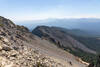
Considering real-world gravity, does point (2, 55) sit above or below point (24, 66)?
above

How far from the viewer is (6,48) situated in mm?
44500

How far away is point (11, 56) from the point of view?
41781 millimetres

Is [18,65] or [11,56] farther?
[11,56]

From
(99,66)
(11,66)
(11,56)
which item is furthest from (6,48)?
(99,66)

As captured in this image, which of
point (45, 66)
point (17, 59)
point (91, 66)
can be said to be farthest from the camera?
point (91, 66)

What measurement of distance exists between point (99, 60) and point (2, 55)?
1489 inches

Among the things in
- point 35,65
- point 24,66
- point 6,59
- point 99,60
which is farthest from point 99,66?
point 6,59

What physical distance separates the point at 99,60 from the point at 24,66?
33723 mm

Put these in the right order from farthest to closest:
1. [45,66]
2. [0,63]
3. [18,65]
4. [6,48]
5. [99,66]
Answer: [99,66], [45,66], [6,48], [18,65], [0,63]

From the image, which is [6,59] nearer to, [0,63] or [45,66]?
[0,63]

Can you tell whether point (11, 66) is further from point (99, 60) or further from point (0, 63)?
point (99, 60)

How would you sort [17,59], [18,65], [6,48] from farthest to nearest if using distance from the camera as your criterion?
[6,48] → [17,59] → [18,65]

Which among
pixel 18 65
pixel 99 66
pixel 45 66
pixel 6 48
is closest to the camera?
pixel 18 65

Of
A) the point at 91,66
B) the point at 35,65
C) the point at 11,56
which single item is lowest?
the point at 91,66
